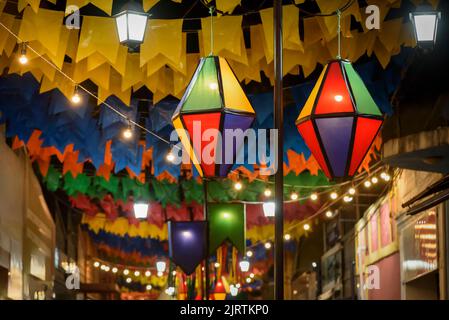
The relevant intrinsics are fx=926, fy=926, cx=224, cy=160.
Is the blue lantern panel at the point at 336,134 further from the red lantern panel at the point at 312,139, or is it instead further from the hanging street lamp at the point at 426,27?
the hanging street lamp at the point at 426,27

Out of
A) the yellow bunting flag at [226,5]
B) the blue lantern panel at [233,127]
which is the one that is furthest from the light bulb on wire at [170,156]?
the blue lantern panel at [233,127]

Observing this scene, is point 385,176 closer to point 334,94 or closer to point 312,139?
point 334,94

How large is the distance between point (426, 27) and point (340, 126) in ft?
9.92

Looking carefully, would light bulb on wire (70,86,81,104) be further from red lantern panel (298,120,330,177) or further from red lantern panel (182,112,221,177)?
red lantern panel (298,120,330,177)

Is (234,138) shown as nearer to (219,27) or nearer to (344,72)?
(344,72)

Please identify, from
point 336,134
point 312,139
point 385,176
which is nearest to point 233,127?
point 312,139

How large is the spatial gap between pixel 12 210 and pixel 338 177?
555 inches

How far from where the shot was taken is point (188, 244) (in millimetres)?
19609

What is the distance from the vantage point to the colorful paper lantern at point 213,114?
8.06 m

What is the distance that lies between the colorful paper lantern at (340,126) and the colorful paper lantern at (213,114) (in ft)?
1.96

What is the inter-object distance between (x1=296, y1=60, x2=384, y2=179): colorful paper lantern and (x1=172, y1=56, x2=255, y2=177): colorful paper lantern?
60 cm

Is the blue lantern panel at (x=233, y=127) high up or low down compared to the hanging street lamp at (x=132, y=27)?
down

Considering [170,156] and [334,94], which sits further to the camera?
[170,156]

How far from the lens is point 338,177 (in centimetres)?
822
